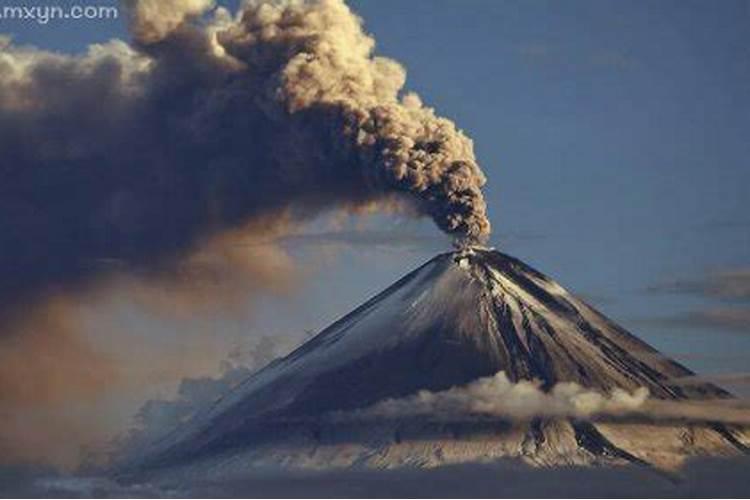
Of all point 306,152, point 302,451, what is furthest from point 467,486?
point 306,152

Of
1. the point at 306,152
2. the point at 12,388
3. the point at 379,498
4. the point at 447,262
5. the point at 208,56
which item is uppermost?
the point at 208,56

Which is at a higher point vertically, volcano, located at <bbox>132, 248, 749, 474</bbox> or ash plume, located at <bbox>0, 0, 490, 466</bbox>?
ash plume, located at <bbox>0, 0, 490, 466</bbox>

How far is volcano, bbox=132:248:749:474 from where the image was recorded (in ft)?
52.5

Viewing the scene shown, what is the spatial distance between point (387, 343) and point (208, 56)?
405 cm

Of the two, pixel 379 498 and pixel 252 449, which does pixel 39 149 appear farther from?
pixel 379 498

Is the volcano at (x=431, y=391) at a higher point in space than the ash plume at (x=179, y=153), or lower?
lower

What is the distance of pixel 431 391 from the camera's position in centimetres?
1590

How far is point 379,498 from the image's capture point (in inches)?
594

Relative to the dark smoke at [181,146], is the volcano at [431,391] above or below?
below

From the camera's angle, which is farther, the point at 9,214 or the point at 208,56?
the point at 208,56

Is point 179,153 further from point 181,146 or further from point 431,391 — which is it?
point 431,391

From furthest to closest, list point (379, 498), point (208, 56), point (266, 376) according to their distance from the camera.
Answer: point (208, 56) → point (266, 376) → point (379, 498)

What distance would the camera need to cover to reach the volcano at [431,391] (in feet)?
52.5

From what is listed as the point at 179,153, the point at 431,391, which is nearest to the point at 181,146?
the point at 179,153
